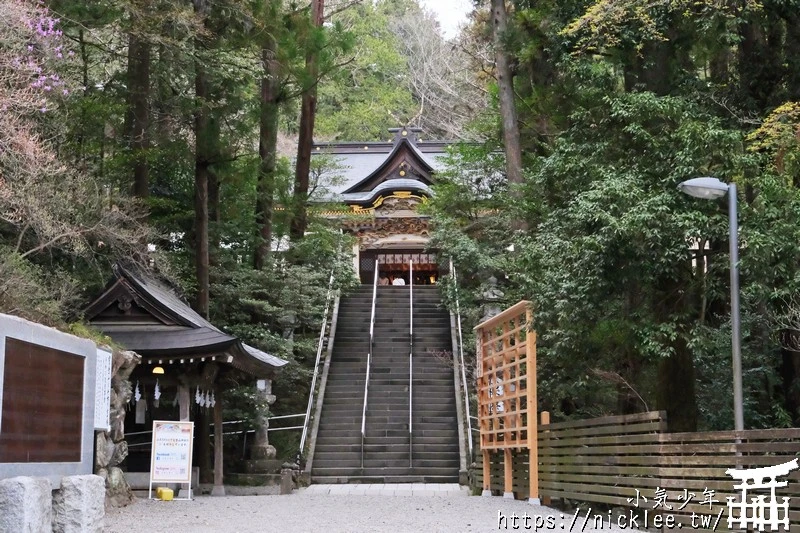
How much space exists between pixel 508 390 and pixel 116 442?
5.47 metres

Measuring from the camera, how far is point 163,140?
17625 millimetres

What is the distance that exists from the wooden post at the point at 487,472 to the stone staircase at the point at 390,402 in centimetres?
252

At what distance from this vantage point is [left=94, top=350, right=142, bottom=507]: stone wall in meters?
11.9

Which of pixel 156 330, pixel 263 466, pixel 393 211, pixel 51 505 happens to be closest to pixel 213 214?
pixel 263 466

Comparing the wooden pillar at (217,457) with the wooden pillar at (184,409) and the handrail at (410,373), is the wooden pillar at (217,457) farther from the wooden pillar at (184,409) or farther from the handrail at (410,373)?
the handrail at (410,373)

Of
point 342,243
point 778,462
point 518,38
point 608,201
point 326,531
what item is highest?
point 518,38

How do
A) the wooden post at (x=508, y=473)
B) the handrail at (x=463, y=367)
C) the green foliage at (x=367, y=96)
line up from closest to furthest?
1. the wooden post at (x=508, y=473)
2. the handrail at (x=463, y=367)
3. the green foliage at (x=367, y=96)

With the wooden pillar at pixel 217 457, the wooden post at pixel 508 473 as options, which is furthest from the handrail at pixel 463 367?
the wooden pillar at pixel 217 457

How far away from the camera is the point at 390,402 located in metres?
20.5

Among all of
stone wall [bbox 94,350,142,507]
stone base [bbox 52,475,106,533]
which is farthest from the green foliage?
stone base [bbox 52,475,106,533]

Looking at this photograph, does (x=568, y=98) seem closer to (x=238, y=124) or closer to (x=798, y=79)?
(x=798, y=79)

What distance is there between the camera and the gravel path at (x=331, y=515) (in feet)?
32.4

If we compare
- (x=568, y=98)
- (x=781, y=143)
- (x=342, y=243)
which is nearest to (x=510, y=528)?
(x=781, y=143)

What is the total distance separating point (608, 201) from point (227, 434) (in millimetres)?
11086
